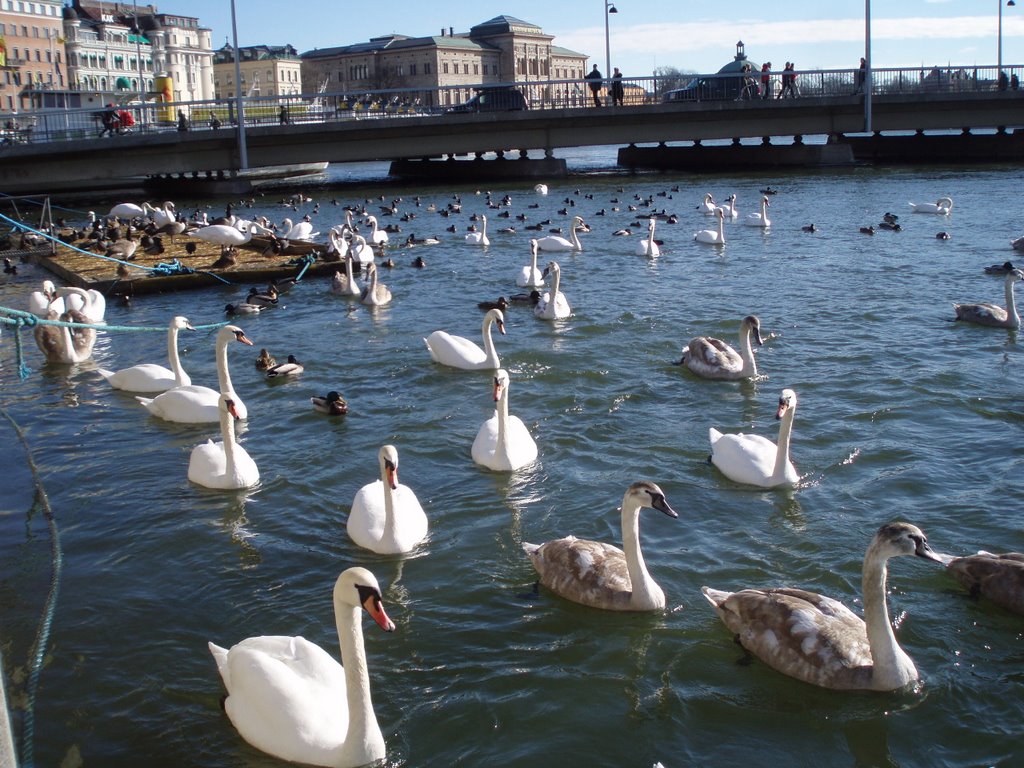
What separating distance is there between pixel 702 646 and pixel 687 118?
166ft

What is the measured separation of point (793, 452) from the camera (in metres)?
11.9

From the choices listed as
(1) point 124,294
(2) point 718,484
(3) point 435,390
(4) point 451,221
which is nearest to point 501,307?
(3) point 435,390

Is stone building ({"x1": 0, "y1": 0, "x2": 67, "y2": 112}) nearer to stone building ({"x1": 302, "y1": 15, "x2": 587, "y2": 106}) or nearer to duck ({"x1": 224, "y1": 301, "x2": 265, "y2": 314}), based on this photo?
stone building ({"x1": 302, "y1": 15, "x2": 587, "y2": 106})

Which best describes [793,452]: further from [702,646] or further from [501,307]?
[501,307]

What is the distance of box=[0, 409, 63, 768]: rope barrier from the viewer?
7012 mm

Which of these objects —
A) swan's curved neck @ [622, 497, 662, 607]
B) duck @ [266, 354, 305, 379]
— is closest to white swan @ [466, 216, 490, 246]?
duck @ [266, 354, 305, 379]

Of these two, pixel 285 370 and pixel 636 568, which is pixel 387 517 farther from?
pixel 285 370

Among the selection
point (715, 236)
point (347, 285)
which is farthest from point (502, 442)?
point (715, 236)

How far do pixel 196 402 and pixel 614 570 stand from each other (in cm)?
678

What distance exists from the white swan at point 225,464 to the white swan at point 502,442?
2280 mm

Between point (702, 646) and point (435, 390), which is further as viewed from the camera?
point (435, 390)

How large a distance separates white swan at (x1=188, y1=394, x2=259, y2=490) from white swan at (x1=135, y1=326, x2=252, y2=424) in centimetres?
204

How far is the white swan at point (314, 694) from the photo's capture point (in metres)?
6.36

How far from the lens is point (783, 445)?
418 inches
